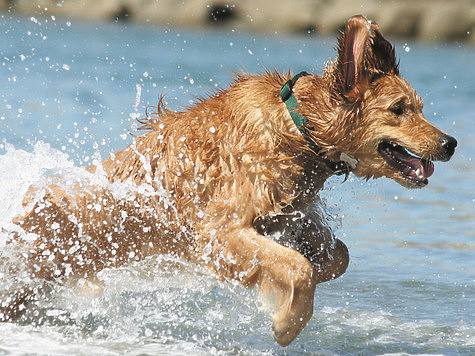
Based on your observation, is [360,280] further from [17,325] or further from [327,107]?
[17,325]

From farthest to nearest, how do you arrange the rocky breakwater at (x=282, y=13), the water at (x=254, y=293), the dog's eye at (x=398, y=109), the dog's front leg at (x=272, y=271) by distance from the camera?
the rocky breakwater at (x=282, y=13) < the water at (x=254, y=293) < the dog's eye at (x=398, y=109) < the dog's front leg at (x=272, y=271)

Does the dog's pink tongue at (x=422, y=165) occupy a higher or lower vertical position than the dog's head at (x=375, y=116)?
lower

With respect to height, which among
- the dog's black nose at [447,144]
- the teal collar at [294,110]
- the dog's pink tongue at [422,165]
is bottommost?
the dog's pink tongue at [422,165]

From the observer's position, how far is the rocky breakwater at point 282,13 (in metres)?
28.5

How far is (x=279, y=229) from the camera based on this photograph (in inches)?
187

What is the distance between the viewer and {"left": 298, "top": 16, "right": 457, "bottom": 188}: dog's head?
4.36 metres

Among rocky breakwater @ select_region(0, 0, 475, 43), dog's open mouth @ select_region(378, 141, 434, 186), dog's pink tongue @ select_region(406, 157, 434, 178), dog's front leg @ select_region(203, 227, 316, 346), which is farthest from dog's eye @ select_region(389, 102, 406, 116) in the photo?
rocky breakwater @ select_region(0, 0, 475, 43)

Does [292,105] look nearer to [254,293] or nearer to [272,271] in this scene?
[272,271]

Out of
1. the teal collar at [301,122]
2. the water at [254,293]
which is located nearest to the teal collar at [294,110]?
the teal collar at [301,122]

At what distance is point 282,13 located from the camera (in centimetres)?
3134

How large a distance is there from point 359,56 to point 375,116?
0.37 metres

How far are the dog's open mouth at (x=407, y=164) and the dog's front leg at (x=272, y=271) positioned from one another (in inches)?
31.3

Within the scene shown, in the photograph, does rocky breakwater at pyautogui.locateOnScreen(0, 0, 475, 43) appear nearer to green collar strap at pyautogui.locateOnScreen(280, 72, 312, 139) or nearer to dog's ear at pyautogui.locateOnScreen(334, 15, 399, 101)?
dog's ear at pyautogui.locateOnScreen(334, 15, 399, 101)

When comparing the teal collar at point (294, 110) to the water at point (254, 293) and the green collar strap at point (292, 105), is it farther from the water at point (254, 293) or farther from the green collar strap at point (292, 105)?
the water at point (254, 293)
